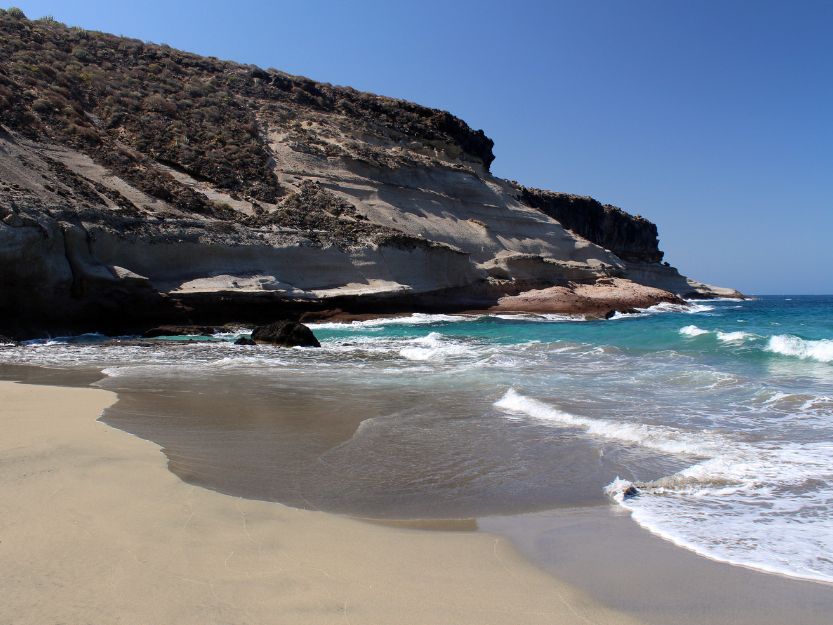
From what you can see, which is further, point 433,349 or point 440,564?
point 433,349

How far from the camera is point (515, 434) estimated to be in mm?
7090

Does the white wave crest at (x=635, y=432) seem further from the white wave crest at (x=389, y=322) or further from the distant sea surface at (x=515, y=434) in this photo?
the white wave crest at (x=389, y=322)

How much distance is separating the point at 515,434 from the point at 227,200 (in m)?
27.9

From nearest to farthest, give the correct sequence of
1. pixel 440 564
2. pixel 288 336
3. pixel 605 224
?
pixel 440 564 < pixel 288 336 < pixel 605 224

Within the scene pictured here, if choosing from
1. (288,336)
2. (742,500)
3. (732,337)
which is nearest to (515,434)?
(742,500)

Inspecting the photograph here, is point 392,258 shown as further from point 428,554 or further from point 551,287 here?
point 428,554

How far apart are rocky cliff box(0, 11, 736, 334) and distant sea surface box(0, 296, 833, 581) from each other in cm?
766

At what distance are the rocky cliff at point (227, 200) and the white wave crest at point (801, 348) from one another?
1728 cm

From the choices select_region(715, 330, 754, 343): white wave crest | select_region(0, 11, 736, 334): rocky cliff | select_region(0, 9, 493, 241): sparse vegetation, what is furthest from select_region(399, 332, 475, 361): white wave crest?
select_region(0, 9, 493, 241): sparse vegetation

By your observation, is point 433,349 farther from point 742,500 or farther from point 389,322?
point 742,500

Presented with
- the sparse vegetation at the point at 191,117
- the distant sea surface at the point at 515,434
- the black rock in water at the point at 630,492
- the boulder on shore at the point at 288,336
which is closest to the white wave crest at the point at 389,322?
the sparse vegetation at the point at 191,117

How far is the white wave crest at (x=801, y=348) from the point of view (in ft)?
49.2

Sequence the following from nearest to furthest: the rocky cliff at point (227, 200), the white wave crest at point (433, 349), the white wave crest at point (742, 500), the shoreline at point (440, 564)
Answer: the shoreline at point (440, 564), the white wave crest at point (742, 500), the white wave crest at point (433, 349), the rocky cliff at point (227, 200)

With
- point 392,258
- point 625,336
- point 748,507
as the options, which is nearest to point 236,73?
point 392,258
